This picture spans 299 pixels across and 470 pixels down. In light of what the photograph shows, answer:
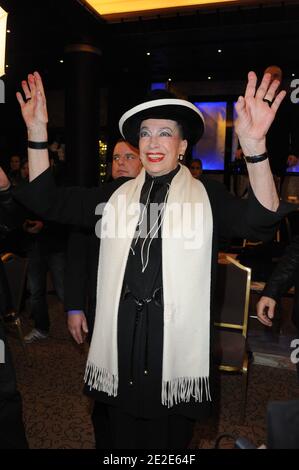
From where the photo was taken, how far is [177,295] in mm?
1686

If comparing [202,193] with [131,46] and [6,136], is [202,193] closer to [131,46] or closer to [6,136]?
[131,46]

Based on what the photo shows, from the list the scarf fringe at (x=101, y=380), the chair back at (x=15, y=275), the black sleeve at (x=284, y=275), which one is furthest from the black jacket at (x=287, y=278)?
the chair back at (x=15, y=275)

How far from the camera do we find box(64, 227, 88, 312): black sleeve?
7.30ft

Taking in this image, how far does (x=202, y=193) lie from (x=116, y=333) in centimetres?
69

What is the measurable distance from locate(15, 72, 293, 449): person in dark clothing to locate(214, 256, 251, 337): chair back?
1492 mm

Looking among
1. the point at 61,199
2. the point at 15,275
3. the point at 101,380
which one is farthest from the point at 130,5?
the point at 101,380

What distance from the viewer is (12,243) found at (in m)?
4.73

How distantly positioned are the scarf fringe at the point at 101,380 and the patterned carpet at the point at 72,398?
1.07m

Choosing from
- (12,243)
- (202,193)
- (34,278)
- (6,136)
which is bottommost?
(34,278)

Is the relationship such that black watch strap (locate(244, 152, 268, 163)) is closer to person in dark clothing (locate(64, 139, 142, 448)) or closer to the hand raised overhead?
the hand raised overhead

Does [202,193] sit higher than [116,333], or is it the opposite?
[202,193]

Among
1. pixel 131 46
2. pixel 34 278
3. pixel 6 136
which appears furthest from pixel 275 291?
pixel 6 136

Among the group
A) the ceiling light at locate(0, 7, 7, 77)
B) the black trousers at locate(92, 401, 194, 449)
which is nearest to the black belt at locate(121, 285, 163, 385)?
the black trousers at locate(92, 401, 194, 449)

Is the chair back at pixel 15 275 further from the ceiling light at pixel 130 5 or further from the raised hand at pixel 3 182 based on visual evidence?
the ceiling light at pixel 130 5
